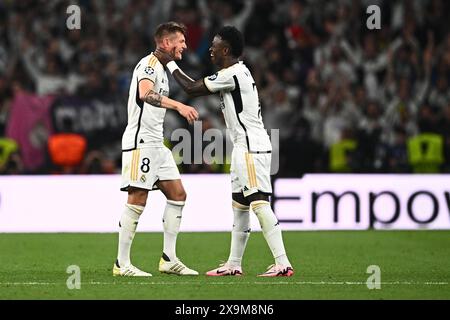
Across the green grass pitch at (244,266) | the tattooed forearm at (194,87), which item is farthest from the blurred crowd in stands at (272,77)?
the tattooed forearm at (194,87)

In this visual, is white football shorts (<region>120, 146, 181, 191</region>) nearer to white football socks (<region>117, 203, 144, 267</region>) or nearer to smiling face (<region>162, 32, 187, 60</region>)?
white football socks (<region>117, 203, 144, 267</region>)

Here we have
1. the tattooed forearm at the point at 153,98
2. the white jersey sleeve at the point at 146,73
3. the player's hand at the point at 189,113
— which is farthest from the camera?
the white jersey sleeve at the point at 146,73

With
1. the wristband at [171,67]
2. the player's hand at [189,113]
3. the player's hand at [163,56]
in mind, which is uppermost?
the player's hand at [163,56]

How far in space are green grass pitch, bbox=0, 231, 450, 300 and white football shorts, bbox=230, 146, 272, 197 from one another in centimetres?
85

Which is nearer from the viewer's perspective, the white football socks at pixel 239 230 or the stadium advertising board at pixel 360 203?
the white football socks at pixel 239 230

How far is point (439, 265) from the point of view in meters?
11.9

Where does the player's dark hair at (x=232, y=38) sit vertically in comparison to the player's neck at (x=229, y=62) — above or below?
above

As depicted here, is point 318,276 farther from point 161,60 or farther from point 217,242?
point 217,242

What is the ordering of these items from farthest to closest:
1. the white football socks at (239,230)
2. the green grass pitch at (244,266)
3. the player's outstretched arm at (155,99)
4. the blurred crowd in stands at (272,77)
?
the blurred crowd in stands at (272,77), the white football socks at (239,230), the player's outstretched arm at (155,99), the green grass pitch at (244,266)

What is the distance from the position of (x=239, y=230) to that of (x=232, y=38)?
184 centimetres

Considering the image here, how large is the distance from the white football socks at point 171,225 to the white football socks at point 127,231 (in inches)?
14.0

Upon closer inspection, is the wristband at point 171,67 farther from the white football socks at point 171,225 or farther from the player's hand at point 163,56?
the white football socks at point 171,225

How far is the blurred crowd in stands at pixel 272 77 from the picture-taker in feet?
61.7

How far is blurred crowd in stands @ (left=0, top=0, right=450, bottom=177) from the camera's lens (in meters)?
18.8
